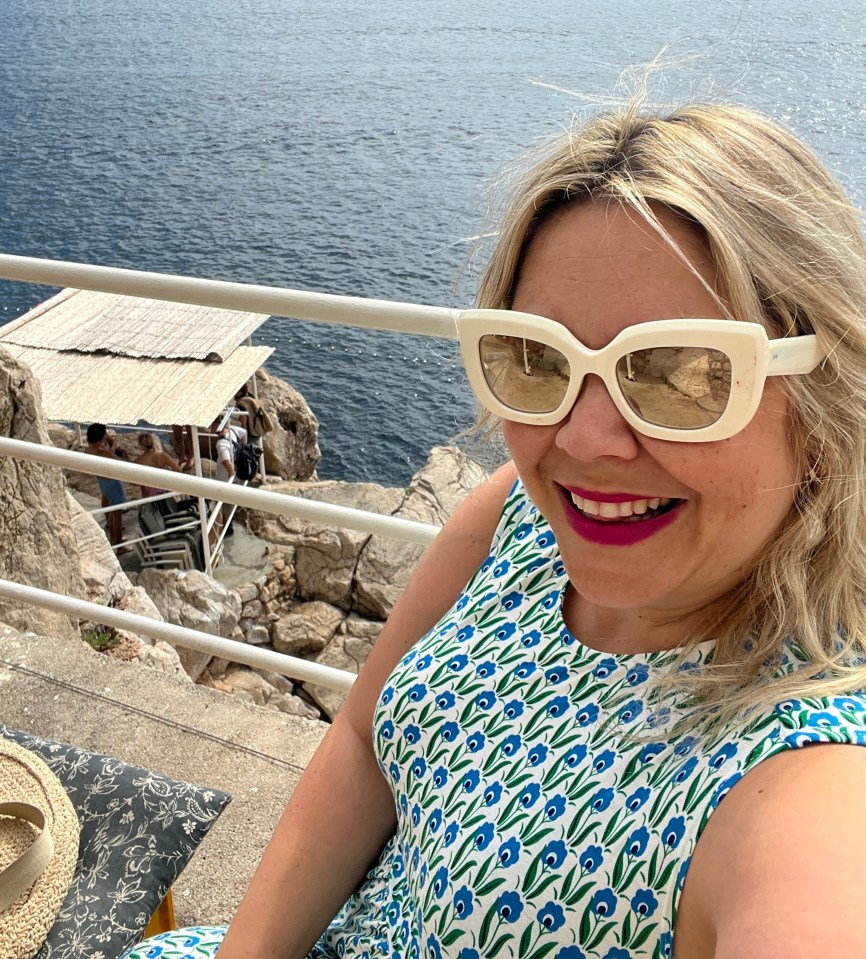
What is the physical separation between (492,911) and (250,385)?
1438cm

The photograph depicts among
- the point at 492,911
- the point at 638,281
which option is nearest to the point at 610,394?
the point at 638,281

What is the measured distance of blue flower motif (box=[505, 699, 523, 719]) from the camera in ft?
3.46

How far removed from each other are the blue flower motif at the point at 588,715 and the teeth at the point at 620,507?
0.63 feet

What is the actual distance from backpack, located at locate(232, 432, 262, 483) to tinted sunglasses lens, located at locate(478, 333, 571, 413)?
12290mm

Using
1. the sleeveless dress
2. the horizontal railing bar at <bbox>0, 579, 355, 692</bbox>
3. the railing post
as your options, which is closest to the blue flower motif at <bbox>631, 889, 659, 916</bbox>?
the sleeveless dress

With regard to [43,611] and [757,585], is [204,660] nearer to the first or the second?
[43,611]

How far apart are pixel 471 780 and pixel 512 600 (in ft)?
0.73

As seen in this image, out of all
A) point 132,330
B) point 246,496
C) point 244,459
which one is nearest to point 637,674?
point 246,496

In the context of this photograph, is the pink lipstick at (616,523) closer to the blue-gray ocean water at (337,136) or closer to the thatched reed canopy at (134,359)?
the thatched reed canopy at (134,359)

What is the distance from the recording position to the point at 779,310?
870mm

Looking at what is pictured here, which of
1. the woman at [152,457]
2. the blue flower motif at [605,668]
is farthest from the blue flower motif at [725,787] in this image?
the woman at [152,457]

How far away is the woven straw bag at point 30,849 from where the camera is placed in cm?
131

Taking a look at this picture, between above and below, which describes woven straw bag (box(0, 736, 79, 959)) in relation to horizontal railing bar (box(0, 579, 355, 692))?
above

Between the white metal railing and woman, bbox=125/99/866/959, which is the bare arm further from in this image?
the white metal railing
